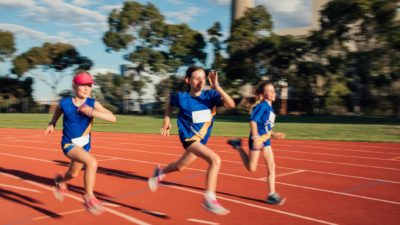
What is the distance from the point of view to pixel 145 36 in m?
42.7

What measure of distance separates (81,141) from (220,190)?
92.8 inches

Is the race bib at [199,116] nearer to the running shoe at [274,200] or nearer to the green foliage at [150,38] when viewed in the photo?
the running shoe at [274,200]

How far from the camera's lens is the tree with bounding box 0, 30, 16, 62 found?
4938 centimetres

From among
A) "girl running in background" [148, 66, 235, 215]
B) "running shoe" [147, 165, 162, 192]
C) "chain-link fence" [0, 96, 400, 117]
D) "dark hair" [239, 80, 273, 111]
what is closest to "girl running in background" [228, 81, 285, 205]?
"dark hair" [239, 80, 273, 111]

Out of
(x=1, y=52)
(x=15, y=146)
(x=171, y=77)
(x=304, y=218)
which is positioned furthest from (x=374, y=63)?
(x=1, y=52)

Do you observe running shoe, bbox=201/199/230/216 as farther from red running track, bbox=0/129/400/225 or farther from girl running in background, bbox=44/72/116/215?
girl running in background, bbox=44/72/116/215

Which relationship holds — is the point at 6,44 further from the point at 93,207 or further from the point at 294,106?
the point at 93,207

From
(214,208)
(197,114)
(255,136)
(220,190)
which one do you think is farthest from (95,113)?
(220,190)

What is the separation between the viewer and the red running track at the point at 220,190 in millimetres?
4832

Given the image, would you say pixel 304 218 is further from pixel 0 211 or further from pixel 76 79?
pixel 0 211

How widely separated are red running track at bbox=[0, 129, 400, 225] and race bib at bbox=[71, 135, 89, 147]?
2.79 ft

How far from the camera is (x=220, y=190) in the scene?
6.29m

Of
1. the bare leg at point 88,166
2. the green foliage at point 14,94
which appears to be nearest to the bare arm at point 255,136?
the bare leg at point 88,166

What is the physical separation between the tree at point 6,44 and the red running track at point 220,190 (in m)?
43.7
